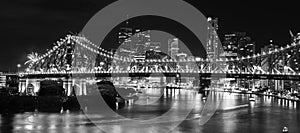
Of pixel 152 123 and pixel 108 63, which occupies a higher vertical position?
pixel 108 63

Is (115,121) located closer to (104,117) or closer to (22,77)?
(104,117)

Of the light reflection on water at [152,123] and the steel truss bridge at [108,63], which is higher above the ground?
the steel truss bridge at [108,63]

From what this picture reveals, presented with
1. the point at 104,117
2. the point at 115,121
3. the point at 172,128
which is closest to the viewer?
the point at 172,128

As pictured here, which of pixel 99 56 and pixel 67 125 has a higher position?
pixel 99 56

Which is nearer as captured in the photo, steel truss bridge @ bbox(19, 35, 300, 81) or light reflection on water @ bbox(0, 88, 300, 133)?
light reflection on water @ bbox(0, 88, 300, 133)

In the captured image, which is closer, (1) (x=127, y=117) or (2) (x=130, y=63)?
(1) (x=127, y=117)

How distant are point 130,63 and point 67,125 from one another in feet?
51.8

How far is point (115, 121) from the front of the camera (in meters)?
14.9

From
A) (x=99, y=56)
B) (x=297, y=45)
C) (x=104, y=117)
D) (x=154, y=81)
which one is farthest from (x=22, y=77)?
(x=154, y=81)

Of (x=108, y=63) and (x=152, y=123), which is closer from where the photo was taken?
(x=152, y=123)

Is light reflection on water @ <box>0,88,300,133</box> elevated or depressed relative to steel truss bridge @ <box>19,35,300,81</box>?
depressed

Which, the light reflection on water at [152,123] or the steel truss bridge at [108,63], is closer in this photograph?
the light reflection on water at [152,123]

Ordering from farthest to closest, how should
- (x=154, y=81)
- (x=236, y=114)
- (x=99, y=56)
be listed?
(x=154, y=81) → (x=99, y=56) → (x=236, y=114)

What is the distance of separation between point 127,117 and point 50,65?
15834 millimetres
